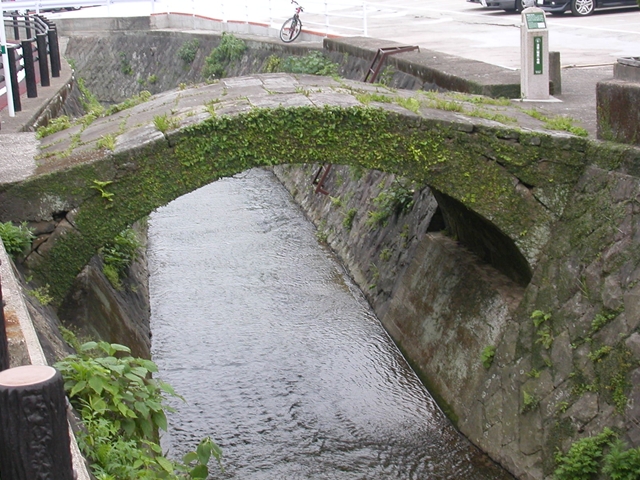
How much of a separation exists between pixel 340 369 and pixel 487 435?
223 cm

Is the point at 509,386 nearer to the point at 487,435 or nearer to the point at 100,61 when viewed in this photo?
the point at 487,435

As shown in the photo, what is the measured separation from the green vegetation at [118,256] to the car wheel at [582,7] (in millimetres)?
12468

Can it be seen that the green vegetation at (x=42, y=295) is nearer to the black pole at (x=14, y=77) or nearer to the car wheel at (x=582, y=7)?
the black pole at (x=14, y=77)

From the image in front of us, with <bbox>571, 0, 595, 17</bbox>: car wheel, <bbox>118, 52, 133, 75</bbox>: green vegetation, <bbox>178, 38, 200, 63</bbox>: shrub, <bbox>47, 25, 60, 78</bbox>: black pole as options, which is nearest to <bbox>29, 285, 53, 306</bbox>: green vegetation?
<bbox>47, 25, 60, 78</bbox>: black pole

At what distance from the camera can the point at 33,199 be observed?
7.09m

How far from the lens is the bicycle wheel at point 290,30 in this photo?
18609mm

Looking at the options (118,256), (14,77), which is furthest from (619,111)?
(14,77)

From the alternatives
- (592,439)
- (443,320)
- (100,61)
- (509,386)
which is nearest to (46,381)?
(592,439)

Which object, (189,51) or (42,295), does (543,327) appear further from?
(189,51)

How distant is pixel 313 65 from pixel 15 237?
9733 mm

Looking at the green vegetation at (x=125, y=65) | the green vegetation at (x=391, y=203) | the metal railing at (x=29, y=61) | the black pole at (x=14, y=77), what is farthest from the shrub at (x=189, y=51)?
the green vegetation at (x=391, y=203)

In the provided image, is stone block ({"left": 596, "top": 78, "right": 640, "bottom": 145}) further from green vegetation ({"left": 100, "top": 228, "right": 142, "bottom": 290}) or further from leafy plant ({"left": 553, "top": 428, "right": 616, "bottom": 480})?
green vegetation ({"left": 100, "top": 228, "right": 142, "bottom": 290})

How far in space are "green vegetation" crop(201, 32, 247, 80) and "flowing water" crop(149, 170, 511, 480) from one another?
23.9 feet

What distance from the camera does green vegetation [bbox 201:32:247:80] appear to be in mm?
20438
